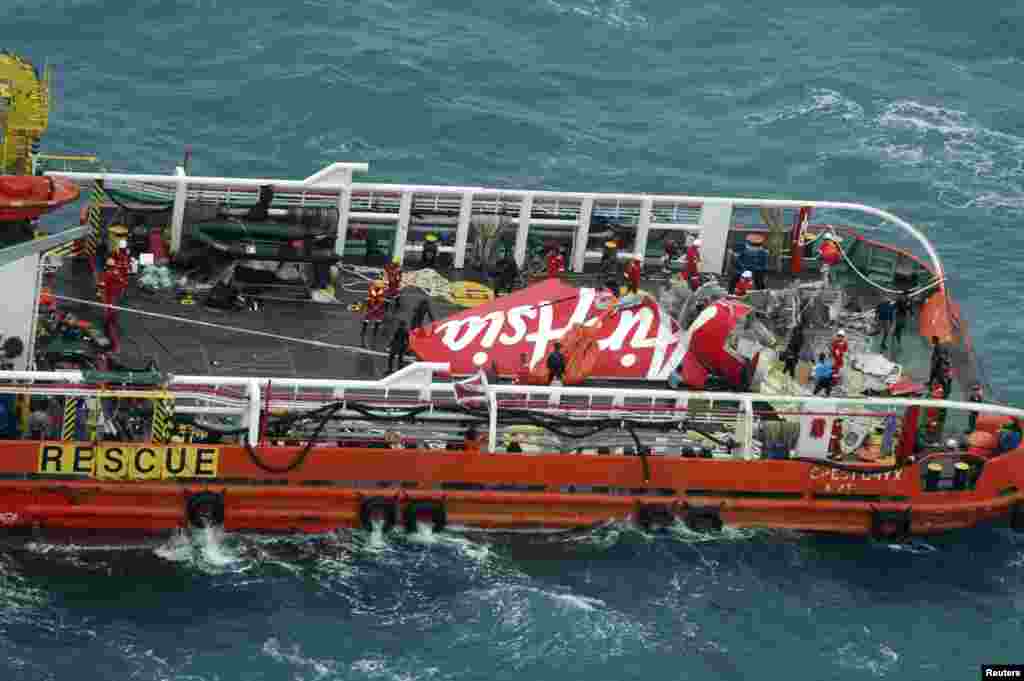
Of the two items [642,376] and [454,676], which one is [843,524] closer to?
[642,376]

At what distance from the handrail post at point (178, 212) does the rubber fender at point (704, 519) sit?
12565mm

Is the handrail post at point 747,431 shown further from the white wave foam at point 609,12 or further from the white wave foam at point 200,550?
the white wave foam at point 609,12

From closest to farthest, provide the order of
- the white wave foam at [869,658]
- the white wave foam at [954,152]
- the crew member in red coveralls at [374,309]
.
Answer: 1. the white wave foam at [869,658]
2. the crew member in red coveralls at [374,309]
3. the white wave foam at [954,152]

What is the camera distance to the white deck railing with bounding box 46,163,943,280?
48.2 metres

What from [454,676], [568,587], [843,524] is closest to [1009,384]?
[843,524]

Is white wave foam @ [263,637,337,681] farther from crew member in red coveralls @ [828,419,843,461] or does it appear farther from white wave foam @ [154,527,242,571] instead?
crew member in red coveralls @ [828,419,843,461]

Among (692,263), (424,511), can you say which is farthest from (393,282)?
(692,263)

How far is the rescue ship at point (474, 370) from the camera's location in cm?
4228

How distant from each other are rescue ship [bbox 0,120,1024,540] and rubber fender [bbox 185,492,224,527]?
5 cm

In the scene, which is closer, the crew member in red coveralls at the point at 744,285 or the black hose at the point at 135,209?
the black hose at the point at 135,209

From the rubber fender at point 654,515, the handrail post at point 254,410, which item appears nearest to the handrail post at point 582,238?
the rubber fender at point 654,515

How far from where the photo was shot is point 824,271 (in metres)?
50.4

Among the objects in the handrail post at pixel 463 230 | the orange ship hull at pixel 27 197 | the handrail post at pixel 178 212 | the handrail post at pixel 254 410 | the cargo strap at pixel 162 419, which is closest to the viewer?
the cargo strap at pixel 162 419

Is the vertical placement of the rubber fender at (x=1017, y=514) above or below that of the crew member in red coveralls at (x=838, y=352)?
below
